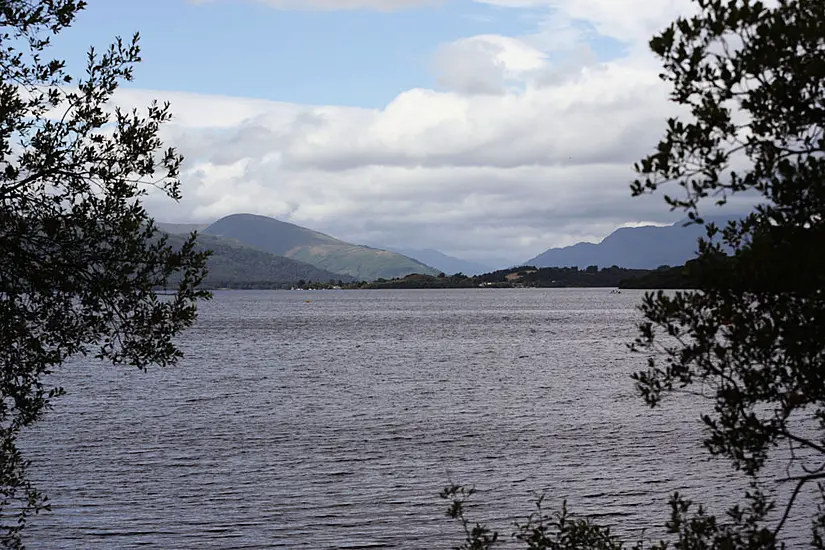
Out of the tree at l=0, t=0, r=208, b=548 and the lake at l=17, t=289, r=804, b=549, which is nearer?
the tree at l=0, t=0, r=208, b=548

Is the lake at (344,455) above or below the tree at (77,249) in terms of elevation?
below

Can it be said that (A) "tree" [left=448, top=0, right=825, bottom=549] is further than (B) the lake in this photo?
No

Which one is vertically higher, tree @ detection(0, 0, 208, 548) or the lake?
tree @ detection(0, 0, 208, 548)

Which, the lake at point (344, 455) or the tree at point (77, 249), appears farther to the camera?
the lake at point (344, 455)

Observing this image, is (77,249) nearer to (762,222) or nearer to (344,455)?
(762,222)

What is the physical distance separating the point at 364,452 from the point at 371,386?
3096 centimetres

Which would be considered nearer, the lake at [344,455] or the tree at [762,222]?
the tree at [762,222]

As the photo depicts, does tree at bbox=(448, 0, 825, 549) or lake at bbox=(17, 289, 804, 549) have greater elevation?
tree at bbox=(448, 0, 825, 549)

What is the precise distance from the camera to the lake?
101 feet

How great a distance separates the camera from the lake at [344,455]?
3089 centimetres

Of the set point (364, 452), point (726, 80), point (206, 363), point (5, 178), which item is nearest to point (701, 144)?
point (726, 80)

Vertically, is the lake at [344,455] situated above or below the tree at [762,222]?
below

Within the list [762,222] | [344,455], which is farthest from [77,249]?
[344,455]

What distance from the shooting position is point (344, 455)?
4275cm
